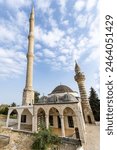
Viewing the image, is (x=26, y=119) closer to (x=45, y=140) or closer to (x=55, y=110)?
(x=55, y=110)

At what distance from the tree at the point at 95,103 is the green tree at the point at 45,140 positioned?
598 inches

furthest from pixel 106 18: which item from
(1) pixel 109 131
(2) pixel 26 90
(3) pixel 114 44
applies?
(2) pixel 26 90

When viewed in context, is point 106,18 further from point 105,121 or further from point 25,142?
point 25,142

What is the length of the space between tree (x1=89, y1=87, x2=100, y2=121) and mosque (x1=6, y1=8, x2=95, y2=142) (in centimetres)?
545

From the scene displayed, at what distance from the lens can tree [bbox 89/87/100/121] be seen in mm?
26091

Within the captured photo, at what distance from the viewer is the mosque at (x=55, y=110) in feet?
48.3

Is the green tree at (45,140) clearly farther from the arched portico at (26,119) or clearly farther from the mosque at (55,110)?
the arched portico at (26,119)

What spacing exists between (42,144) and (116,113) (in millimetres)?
8738

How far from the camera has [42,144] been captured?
38.0 ft

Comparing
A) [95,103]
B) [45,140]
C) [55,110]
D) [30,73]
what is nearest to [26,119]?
[55,110]

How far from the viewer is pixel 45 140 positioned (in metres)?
11.8

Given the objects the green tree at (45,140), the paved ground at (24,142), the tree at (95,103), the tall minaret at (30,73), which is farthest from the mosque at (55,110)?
the tree at (95,103)

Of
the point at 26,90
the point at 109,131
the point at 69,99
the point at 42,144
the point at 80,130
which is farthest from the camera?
the point at 26,90

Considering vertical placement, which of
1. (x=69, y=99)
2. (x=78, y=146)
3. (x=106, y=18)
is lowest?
(x=78, y=146)
